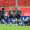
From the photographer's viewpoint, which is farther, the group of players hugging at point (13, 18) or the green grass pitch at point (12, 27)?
the group of players hugging at point (13, 18)

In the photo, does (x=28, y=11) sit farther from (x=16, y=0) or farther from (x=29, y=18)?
(x=16, y=0)

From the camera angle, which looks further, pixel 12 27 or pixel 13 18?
pixel 13 18

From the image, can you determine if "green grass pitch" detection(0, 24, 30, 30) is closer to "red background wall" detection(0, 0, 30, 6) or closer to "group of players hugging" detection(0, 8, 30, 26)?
"group of players hugging" detection(0, 8, 30, 26)

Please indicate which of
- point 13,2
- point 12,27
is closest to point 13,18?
point 12,27

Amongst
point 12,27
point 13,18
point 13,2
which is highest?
point 13,2

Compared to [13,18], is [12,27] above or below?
below

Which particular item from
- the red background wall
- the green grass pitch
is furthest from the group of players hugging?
the red background wall

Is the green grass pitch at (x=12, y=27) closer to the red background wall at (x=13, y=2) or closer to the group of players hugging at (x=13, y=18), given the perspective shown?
the group of players hugging at (x=13, y=18)

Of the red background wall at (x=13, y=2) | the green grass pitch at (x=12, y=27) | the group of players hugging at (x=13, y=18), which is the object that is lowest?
the green grass pitch at (x=12, y=27)

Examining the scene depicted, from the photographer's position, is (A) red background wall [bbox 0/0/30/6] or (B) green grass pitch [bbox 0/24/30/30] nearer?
(B) green grass pitch [bbox 0/24/30/30]

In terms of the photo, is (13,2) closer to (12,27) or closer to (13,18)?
(13,18)

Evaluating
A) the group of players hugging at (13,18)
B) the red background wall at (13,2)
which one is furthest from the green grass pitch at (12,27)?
the red background wall at (13,2)

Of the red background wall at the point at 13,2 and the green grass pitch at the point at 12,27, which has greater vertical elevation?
the red background wall at the point at 13,2

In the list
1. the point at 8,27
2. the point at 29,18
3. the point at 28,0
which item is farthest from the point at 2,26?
the point at 28,0
